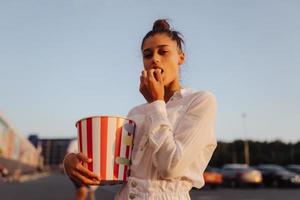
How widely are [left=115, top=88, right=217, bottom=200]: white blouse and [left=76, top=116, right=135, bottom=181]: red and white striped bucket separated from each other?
0.06 m

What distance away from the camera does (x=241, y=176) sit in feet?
68.4

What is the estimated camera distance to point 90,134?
153 centimetres

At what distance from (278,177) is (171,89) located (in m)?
20.9

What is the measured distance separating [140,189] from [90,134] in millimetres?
288

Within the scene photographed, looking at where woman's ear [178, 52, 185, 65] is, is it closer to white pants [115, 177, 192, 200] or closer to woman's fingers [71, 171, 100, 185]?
white pants [115, 177, 192, 200]

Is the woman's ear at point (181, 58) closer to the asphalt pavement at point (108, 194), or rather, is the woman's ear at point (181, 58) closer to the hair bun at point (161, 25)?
the hair bun at point (161, 25)

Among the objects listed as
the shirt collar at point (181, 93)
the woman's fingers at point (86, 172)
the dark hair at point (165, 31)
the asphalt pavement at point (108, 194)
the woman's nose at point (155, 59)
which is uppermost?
the dark hair at point (165, 31)

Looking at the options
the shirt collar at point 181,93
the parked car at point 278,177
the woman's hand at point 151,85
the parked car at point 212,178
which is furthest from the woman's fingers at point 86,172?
the parked car at point 278,177

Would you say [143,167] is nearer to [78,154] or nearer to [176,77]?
[78,154]

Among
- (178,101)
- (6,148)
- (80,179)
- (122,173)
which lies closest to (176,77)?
(178,101)

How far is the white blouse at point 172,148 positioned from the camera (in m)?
1.44

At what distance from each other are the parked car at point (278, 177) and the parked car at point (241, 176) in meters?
0.82

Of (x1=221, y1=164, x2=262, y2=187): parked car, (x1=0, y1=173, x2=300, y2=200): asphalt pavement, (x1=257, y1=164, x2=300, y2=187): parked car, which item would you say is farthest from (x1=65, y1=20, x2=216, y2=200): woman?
(x1=257, y1=164, x2=300, y2=187): parked car

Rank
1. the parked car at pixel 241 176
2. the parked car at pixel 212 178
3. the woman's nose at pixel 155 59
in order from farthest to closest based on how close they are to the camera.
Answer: the parked car at pixel 241 176, the parked car at pixel 212 178, the woman's nose at pixel 155 59
